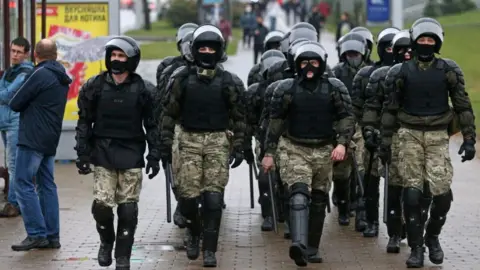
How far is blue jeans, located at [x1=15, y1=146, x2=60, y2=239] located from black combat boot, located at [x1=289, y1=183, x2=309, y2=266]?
224 centimetres

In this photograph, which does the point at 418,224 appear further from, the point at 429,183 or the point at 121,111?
the point at 121,111

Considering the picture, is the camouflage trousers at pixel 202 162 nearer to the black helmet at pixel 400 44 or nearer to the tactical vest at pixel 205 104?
the tactical vest at pixel 205 104

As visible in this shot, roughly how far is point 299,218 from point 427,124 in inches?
50.9

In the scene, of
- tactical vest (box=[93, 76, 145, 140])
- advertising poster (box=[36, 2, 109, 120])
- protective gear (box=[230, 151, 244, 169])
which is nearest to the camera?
tactical vest (box=[93, 76, 145, 140])

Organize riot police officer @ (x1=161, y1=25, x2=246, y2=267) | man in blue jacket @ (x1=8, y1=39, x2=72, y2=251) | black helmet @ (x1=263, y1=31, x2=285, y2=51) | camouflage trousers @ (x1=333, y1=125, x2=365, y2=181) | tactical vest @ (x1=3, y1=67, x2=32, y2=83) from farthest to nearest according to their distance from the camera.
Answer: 1. black helmet @ (x1=263, y1=31, x2=285, y2=51)
2. camouflage trousers @ (x1=333, y1=125, x2=365, y2=181)
3. tactical vest @ (x1=3, y1=67, x2=32, y2=83)
4. man in blue jacket @ (x1=8, y1=39, x2=72, y2=251)
5. riot police officer @ (x1=161, y1=25, x2=246, y2=267)

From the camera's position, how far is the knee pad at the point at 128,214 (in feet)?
32.6

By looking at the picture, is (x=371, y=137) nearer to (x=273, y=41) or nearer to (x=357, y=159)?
(x=357, y=159)

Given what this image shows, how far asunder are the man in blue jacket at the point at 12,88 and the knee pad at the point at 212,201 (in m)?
2.34

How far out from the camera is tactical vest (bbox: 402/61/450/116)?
34.5ft

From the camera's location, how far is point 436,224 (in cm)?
1073

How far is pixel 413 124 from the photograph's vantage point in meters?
10.6

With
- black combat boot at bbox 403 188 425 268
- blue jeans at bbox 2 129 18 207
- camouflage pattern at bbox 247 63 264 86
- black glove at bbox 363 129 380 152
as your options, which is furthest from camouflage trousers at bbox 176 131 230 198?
camouflage pattern at bbox 247 63 264 86

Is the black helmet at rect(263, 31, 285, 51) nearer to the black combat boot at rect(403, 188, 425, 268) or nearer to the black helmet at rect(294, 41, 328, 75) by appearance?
the black helmet at rect(294, 41, 328, 75)

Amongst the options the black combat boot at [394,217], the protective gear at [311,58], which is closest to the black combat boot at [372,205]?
the black combat boot at [394,217]
